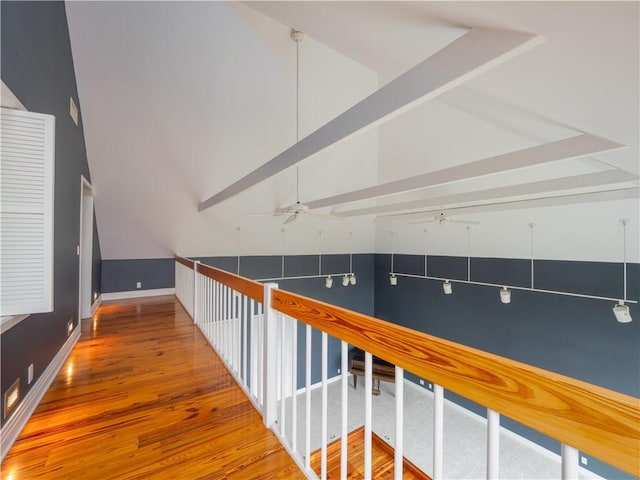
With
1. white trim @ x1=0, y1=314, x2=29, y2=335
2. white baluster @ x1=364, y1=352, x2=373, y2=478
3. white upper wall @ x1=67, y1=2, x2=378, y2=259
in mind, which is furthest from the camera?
white upper wall @ x1=67, y1=2, x2=378, y2=259

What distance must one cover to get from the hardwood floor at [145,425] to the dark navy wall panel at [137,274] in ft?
11.1

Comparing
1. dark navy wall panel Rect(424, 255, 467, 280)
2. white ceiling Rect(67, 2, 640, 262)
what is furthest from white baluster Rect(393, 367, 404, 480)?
dark navy wall panel Rect(424, 255, 467, 280)

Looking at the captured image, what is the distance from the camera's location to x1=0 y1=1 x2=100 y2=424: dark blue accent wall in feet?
5.90

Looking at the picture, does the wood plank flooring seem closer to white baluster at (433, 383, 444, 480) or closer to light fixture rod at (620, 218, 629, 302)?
white baluster at (433, 383, 444, 480)

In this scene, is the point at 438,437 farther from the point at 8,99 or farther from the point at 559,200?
the point at 559,200

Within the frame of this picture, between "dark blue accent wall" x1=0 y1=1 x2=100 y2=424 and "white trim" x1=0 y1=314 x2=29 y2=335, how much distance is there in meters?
0.05

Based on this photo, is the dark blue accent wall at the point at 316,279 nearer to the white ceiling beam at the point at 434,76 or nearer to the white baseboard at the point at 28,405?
the white baseboard at the point at 28,405

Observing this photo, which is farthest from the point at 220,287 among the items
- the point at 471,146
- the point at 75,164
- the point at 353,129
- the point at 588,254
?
the point at 588,254

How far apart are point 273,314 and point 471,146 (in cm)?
366

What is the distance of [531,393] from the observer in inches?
26.5

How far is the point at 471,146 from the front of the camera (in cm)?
402

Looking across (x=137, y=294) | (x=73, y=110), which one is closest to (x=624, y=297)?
(x=73, y=110)

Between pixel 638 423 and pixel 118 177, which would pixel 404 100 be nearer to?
pixel 638 423

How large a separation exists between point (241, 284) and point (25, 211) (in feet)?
4.58
